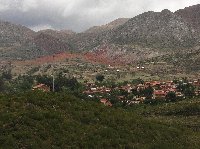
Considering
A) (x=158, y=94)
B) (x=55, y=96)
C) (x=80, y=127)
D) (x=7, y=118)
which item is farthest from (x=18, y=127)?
(x=158, y=94)

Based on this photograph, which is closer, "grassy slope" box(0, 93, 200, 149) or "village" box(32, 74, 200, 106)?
"grassy slope" box(0, 93, 200, 149)

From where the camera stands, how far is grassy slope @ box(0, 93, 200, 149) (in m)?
32.8

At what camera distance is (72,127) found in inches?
1439

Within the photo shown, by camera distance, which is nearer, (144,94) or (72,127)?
(72,127)

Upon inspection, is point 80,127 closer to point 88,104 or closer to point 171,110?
point 88,104

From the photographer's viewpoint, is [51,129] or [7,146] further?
[51,129]

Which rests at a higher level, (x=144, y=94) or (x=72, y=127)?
(x=72, y=127)

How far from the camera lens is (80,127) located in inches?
1473

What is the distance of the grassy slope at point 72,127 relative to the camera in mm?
32781

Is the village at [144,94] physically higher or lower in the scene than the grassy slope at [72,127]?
lower

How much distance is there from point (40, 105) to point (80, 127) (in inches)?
216

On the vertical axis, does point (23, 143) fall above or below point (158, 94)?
above

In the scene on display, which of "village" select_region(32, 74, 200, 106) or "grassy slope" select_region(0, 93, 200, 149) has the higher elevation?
"grassy slope" select_region(0, 93, 200, 149)

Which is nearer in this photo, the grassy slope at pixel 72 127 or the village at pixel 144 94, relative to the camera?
the grassy slope at pixel 72 127
